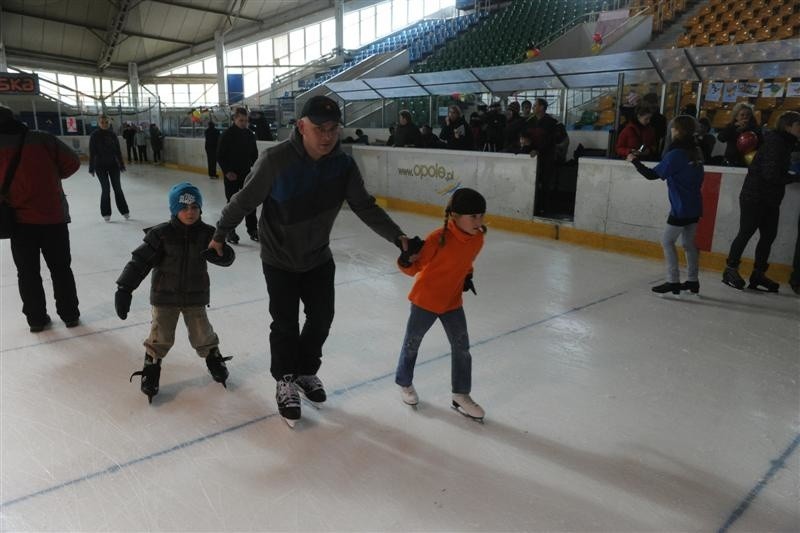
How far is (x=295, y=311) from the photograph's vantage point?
8.84 ft

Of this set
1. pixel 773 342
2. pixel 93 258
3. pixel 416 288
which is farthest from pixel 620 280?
pixel 93 258

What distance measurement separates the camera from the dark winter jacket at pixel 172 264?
2.81 metres

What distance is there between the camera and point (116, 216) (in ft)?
28.3

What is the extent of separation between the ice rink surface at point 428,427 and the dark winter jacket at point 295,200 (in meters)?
0.83

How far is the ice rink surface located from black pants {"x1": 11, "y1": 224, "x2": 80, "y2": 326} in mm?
165

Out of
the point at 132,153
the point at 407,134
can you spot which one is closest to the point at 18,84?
the point at 132,153

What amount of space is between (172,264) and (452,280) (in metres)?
1.41

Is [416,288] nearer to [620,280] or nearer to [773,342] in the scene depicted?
[773,342]

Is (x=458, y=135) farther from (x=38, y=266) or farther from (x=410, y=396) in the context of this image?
(x=410, y=396)

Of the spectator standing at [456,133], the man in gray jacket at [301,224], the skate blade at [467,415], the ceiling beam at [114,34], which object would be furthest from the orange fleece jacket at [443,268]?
the ceiling beam at [114,34]

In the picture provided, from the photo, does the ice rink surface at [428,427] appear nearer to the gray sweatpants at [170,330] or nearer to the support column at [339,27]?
the gray sweatpants at [170,330]

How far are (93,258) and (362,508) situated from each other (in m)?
5.03

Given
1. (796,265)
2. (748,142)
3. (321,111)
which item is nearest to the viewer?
(321,111)

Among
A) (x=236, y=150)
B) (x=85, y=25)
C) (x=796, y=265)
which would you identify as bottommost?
(x=796, y=265)
